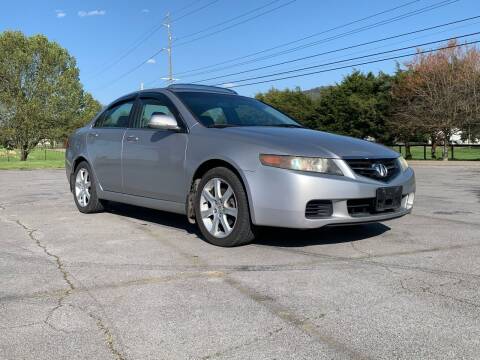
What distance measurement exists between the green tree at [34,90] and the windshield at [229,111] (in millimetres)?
43790

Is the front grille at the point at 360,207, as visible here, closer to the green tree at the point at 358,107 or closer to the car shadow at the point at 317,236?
the car shadow at the point at 317,236

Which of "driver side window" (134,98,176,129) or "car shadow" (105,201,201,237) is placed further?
"car shadow" (105,201,201,237)

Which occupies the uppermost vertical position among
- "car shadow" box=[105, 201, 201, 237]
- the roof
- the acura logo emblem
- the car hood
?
the roof

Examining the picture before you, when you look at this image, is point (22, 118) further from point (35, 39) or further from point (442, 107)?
point (442, 107)

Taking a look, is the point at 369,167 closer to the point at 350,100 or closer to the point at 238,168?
the point at 238,168

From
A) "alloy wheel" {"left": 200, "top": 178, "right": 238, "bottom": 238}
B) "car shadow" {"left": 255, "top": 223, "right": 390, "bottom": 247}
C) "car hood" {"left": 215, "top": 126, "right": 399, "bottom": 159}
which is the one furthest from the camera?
"car shadow" {"left": 255, "top": 223, "right": 390, "bottom": 247}

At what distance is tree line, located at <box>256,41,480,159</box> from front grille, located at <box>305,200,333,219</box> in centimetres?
2916

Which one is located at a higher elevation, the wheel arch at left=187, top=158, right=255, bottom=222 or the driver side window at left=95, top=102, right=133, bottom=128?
the driver side window at left=95, top=102, right=133, bottom=128

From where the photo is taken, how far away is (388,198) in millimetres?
4844

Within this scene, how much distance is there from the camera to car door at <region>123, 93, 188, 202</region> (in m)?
5.43

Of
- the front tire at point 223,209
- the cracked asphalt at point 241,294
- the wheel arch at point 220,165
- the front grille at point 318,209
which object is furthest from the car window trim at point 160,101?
the front grille at point 318,209

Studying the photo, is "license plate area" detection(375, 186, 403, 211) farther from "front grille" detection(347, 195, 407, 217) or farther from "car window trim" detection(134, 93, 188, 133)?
"car window trim" detection(134, 93, 188, 133)

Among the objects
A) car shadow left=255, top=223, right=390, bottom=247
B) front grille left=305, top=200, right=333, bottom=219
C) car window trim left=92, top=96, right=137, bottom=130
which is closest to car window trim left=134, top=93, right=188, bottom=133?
car window trim left=92, top=96, right=137, bottom=130

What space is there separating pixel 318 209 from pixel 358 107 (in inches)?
1433
